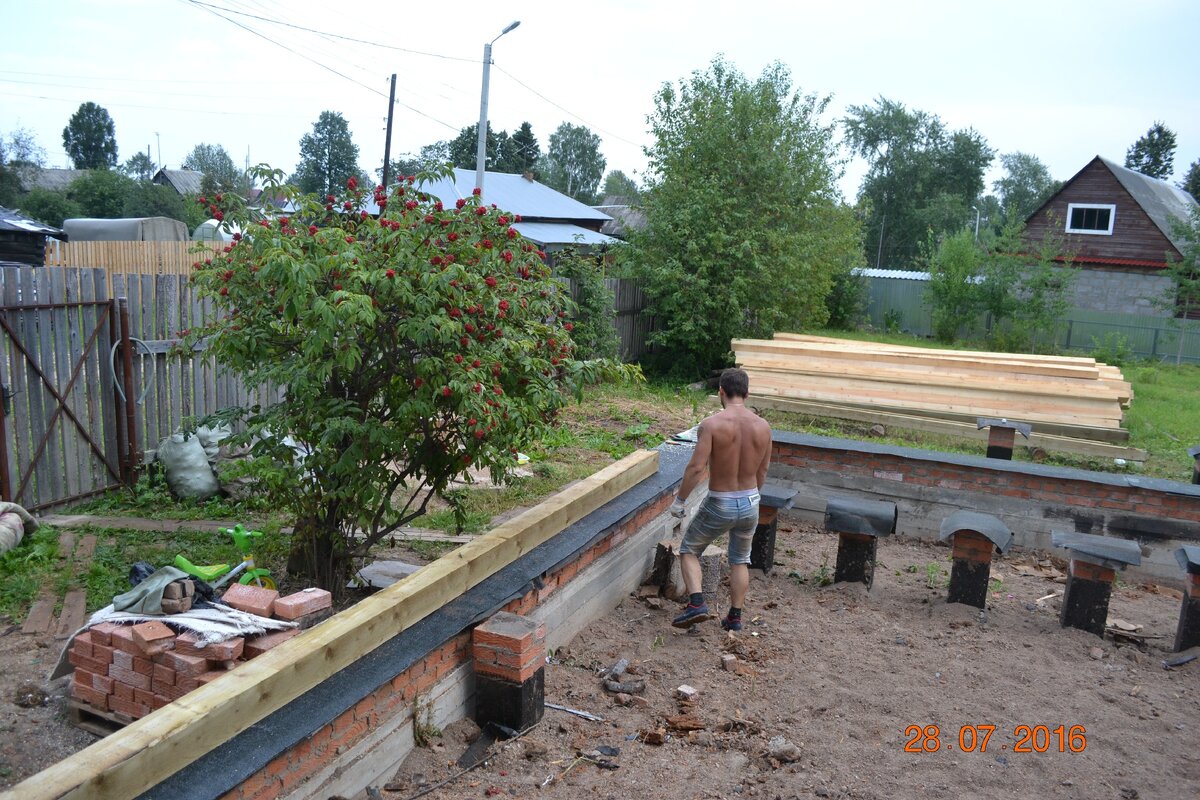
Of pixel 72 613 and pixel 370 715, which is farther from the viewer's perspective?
pixel 72 613

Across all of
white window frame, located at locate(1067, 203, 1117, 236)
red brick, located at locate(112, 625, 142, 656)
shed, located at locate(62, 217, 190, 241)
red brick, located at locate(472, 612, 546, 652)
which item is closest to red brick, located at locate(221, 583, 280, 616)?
red brick, located at locate(112, 625, 142, 656)

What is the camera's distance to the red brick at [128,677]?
12.9ft

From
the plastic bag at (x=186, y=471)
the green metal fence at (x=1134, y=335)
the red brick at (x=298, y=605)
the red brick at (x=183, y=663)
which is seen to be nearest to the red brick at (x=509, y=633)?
the red brick at (x=298, y=605)

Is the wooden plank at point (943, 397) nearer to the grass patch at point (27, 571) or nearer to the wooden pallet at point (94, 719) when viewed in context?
the grass patch at point (27, 571)

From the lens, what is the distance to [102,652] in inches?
157

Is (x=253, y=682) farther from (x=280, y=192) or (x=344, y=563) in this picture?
(x=280, y=192)

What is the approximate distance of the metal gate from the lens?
22.4 ft

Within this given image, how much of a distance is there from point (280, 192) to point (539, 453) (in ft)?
16.7

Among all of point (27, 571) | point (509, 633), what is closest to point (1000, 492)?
point (509, 633)

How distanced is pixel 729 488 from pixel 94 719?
366cm

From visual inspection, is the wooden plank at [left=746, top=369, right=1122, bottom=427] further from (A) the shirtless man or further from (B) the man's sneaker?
(B) the man's sneaker

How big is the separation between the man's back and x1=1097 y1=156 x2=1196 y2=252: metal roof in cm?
2712

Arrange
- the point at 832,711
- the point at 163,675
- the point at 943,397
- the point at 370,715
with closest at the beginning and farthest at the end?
1. the point at 370,715
2. the point at 163,675
3. the point at 832,711
4. the point at 943,397

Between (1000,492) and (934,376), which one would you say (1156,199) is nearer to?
(934,376)
